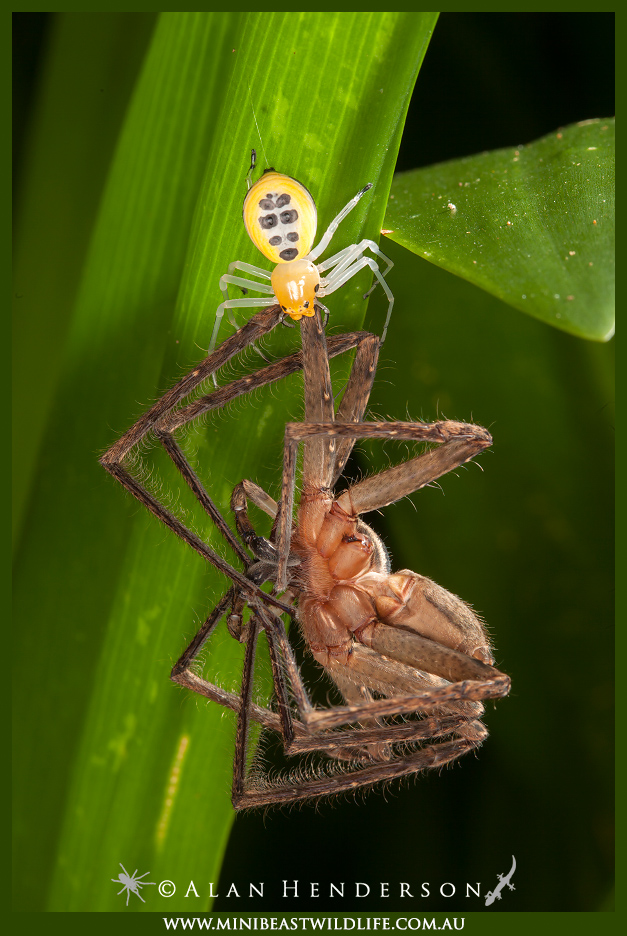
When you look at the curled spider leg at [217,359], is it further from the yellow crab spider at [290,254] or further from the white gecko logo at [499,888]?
the white gecko logo at [499,888]

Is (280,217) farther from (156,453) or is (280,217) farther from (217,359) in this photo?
(156,453)

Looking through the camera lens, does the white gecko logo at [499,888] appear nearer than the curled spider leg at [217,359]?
No

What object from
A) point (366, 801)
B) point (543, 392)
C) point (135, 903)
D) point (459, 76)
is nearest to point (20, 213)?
point (459, 76)

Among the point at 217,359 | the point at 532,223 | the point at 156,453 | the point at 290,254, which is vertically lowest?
the point at 156,453

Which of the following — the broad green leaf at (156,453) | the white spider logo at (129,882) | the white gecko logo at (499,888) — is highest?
the broad green leaf at (156,453)

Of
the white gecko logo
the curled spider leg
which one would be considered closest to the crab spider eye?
the curled spider leg

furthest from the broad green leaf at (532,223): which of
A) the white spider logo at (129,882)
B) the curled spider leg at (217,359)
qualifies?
the white spider logo at (129,882)

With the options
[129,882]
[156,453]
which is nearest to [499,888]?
[129,882]
